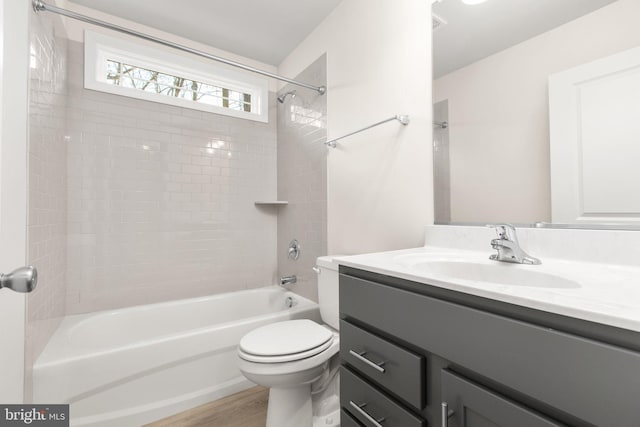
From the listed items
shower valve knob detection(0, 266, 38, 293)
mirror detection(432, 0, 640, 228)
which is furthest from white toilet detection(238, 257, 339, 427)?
shower valve knob detection(0, 266, 38, 293)

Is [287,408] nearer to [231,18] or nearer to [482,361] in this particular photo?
[482,361]

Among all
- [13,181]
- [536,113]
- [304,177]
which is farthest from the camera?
[304,177]

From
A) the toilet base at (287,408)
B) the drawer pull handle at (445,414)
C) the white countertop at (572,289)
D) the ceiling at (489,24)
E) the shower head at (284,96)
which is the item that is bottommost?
the toilet base at (287,408)

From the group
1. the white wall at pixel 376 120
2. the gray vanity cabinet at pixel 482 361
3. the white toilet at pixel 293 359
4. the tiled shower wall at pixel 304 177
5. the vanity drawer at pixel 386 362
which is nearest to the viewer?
the gray vanity cabinet at pixel 482 361

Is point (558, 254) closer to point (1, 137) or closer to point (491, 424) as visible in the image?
point (491, 424)

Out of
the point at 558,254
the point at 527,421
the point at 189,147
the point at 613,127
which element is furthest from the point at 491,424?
the point at 189,147

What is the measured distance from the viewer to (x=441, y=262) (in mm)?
1001

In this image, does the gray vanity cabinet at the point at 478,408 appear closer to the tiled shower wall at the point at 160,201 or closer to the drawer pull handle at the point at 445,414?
the drawer pull handle at the point at 445,414

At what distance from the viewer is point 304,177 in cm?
228

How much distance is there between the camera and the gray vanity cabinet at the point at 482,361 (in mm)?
424

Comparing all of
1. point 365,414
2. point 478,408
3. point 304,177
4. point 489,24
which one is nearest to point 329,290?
point 365,414

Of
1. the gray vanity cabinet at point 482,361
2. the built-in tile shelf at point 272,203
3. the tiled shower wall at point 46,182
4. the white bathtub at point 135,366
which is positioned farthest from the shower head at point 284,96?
the gray vanity cabinet at point 482,361

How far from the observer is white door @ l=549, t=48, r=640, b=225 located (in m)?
0.81

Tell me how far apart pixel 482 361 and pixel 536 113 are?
901 mm
